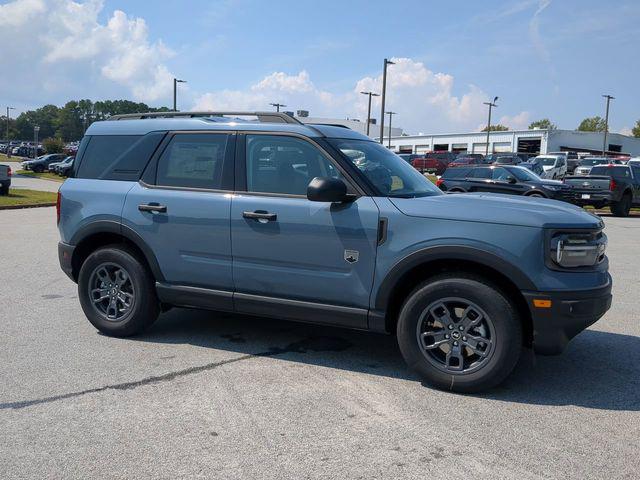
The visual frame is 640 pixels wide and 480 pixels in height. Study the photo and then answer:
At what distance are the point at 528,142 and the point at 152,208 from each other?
267ft

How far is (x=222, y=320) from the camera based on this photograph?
6.18m

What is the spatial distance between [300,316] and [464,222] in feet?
4.70

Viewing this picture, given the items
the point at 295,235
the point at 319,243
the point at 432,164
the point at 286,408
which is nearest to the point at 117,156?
the point at 295,235

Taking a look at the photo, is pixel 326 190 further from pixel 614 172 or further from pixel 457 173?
pixel 614 172

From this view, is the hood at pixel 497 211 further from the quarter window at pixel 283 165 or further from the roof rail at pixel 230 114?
the roof rail at pixel 230 114

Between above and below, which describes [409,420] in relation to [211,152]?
below

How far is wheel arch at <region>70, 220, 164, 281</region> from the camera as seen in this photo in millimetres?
5281

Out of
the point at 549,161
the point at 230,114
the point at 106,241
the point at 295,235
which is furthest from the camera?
the point at 549,161

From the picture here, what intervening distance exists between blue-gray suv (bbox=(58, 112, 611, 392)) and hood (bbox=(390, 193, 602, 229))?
1 cm

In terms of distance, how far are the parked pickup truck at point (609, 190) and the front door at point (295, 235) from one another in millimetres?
17042

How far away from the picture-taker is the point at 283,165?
4883 millimetres

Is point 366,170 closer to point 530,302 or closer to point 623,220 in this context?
point 530,302

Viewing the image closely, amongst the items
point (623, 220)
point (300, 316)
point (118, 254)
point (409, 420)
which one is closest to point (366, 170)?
point (300, 316)

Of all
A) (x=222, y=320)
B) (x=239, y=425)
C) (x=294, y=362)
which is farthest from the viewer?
(x=222, y=320)
